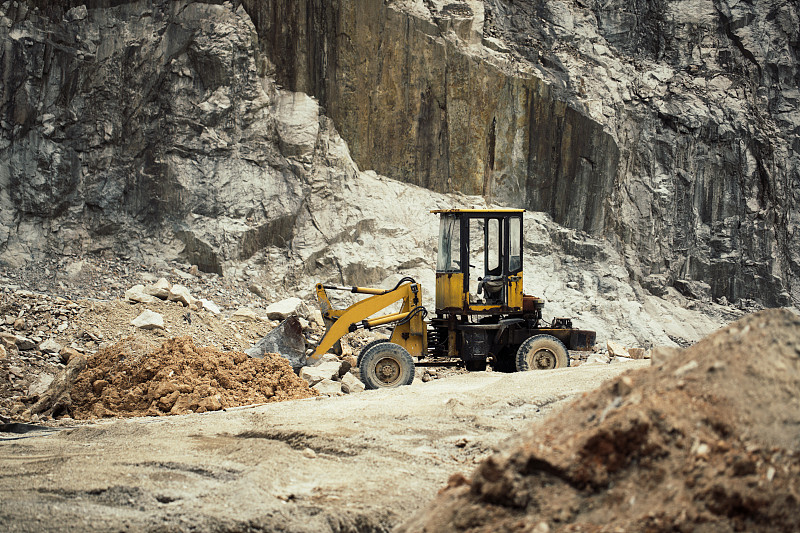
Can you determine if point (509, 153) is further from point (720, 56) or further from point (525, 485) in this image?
point (525, 485)

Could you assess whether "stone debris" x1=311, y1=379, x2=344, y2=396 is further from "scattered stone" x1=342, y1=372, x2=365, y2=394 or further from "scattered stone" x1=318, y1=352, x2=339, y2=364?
"scattered stone" x1=318, y1=352, x2=339, y2=364

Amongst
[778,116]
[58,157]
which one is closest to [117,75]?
[58,157]

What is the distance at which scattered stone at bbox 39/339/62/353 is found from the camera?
10266mm

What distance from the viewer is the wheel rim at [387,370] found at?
8977 mm

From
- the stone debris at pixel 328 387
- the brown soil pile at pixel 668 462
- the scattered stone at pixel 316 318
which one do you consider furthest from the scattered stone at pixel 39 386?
the brown soil pile at pixel 668 462

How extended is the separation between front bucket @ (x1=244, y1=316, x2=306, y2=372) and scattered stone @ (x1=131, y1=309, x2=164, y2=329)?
7.80ft

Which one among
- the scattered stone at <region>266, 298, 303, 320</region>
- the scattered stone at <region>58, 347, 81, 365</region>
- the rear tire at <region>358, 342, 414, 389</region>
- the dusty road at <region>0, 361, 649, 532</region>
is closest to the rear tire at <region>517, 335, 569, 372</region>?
the rear tire at <region>358, 342, 414, 389</region>

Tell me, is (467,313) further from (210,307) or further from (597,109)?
(597,109)

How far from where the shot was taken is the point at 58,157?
1714 centimetres

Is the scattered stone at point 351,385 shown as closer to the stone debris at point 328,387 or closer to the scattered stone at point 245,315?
the stone debris at point 328,387

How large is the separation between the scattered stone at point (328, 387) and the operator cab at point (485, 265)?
169cm

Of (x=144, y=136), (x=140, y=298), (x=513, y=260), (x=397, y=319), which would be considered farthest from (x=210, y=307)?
(x=513, y=260)

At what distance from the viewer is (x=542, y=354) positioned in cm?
974

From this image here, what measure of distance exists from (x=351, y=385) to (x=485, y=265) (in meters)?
2.41
